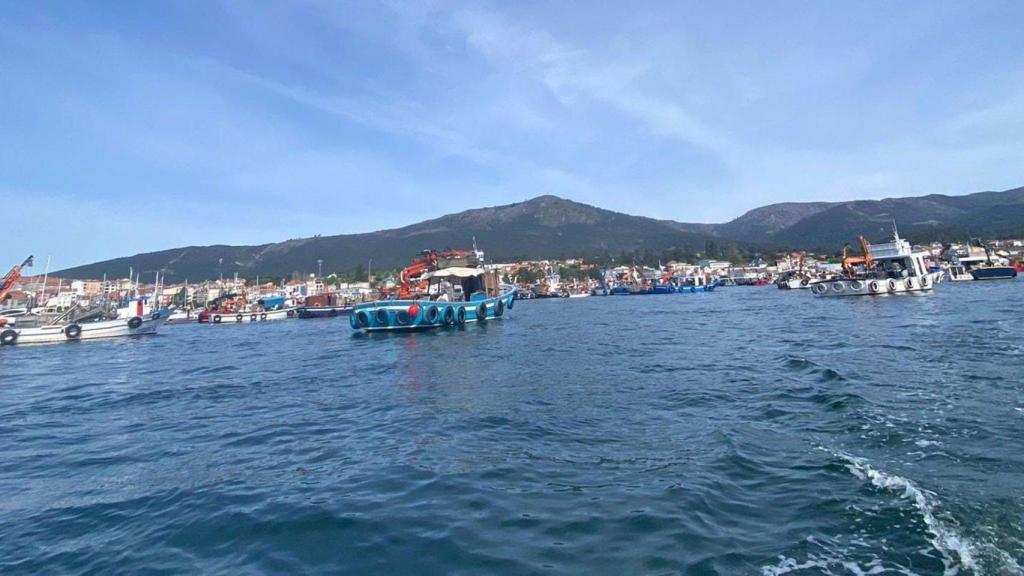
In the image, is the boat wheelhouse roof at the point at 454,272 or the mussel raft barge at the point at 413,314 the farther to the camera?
the boat wheelhouse roof at the point at 454,272

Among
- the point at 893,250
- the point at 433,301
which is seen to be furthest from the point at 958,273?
the point at 433,301

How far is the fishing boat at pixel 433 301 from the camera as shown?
31.7 meters

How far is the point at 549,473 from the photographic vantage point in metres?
6.24

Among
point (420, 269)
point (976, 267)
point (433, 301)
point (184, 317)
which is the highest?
point (420, 269)

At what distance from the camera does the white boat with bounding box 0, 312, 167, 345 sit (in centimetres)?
3516

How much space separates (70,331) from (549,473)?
1695 inches

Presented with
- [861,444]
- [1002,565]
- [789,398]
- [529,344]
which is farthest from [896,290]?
[1002,565]

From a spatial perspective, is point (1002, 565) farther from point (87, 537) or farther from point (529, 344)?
point (529, 344)

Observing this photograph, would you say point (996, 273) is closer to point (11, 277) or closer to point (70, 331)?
point (70, 331)

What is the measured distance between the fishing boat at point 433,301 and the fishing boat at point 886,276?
1129 inches

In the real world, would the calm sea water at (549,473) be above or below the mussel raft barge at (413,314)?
below

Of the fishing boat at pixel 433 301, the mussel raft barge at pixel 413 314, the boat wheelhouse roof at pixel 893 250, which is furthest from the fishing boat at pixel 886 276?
the mussel raft barge at pixel 413 314

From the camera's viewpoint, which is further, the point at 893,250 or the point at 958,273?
the point at 958,273

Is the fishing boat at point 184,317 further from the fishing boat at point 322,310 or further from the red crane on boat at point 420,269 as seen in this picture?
the red crane on boat at point 420,269
